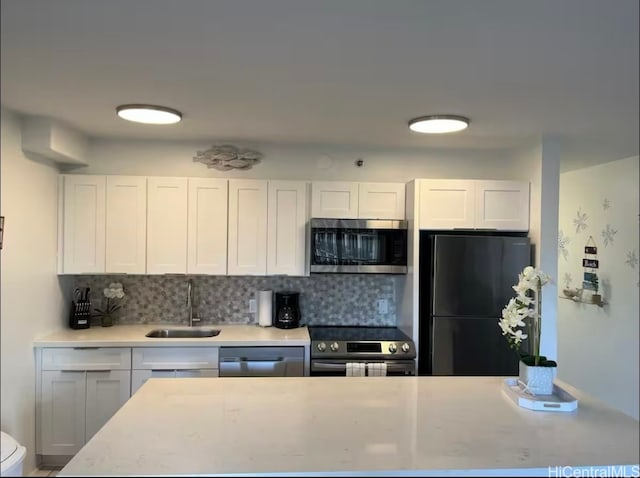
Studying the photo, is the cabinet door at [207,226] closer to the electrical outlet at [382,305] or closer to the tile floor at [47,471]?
the electrical outlet at [382,305]

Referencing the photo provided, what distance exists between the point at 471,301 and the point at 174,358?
202 centimetres

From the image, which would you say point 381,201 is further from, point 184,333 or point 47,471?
point 47,471

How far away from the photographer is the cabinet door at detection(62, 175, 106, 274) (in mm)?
3420

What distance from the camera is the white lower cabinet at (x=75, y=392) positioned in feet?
10.3

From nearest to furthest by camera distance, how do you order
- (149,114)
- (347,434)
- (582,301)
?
(347,434) → (149,114) → (582,301)

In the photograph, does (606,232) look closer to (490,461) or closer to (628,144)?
(628,144)

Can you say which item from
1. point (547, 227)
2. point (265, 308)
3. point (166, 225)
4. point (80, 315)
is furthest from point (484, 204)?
point (80, 315)

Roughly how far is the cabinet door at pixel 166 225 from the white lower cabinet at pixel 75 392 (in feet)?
2.16

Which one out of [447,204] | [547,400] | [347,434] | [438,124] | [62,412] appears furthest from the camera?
[447,204]

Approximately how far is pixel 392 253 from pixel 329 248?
0.46 metres

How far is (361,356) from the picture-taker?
3.21m

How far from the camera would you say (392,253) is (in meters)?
3.47

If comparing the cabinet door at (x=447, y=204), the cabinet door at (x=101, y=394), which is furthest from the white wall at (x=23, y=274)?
the cabinet door at (x=447, y=204)

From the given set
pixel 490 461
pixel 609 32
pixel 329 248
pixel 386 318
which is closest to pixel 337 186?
pixel 329 248
